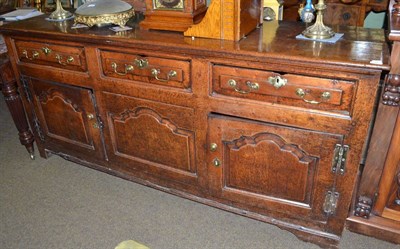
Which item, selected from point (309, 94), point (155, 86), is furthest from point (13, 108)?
point (309, 94)

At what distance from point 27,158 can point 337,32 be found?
1982 millimetres

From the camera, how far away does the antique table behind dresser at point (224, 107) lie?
1.21 metres

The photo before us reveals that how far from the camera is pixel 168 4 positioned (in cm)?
153

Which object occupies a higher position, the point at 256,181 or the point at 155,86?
the point at 155,86

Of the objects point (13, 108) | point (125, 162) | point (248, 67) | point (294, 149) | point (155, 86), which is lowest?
point (125, 162)

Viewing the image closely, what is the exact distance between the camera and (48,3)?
251cm

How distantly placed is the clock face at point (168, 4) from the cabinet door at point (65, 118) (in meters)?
0.53

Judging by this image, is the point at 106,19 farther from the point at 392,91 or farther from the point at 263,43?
the point at 392,91

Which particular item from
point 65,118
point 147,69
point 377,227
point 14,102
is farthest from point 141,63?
point 377,227

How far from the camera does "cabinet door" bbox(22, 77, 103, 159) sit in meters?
1.78

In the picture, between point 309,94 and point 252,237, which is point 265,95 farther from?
point 252,237

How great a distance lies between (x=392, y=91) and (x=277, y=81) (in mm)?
391

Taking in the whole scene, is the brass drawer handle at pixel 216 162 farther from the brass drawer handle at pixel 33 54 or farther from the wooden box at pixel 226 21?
the brass drawer handle at pixel 33 54

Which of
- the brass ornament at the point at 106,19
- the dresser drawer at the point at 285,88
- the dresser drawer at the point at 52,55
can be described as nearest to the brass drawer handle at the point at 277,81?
the dresser drawer at the point at 285,88
